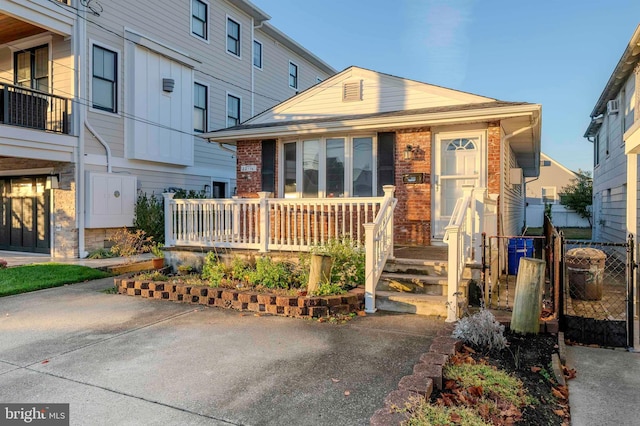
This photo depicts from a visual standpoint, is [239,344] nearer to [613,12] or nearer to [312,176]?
[312,176]

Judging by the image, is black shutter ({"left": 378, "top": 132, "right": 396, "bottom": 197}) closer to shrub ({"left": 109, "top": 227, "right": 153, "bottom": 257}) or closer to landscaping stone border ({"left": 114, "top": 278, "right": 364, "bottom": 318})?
landscaping stone border ({"left": 114, "top": 278, "right": 364, "bottom": 318})

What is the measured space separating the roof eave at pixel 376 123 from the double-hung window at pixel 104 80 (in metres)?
3.62

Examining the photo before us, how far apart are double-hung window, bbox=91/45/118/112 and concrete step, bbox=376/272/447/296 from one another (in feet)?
31.3

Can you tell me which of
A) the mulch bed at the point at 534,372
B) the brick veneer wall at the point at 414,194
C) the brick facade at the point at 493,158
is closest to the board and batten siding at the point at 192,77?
the brick veneer wall at the point at 414,194

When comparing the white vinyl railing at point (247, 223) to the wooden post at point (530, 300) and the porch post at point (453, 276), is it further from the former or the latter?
the wooden post at point (530, 300)

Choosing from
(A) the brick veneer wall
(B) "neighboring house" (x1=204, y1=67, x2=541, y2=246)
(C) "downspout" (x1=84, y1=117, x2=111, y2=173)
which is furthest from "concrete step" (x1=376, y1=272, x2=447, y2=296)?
(C) "downspout" (x1=84, y1=117, x2=111, y2=173)

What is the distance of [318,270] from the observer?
5711 millimetres

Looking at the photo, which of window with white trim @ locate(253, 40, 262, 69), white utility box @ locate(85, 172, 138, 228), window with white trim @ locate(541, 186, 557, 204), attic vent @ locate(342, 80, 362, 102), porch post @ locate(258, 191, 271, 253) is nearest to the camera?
→ porch post @ locate(258, 191, 271, 253)

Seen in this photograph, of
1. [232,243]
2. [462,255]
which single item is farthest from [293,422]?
[232,243]

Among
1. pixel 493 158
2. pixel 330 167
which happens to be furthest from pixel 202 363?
pixel 493 158

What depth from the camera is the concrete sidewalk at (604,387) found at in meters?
3.01

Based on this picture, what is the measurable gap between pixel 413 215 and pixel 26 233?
11.0 metres

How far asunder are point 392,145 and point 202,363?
627 centimetres

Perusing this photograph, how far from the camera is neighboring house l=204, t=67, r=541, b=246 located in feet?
26.4
